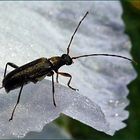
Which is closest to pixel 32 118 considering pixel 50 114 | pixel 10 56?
pixel 50 114

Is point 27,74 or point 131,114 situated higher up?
point 27,74

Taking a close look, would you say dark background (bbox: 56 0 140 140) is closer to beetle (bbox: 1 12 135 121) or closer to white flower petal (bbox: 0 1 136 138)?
white flower petal (bbox: 0 1 136 138)

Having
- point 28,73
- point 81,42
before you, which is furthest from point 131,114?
point 28,73

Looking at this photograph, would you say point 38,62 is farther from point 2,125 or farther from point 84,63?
point 84,63

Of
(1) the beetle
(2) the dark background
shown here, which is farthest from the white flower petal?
(2) the dark background

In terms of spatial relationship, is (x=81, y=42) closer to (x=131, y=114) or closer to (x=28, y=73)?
(x=28, y=73)

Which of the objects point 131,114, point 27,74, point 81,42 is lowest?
point 131,114
